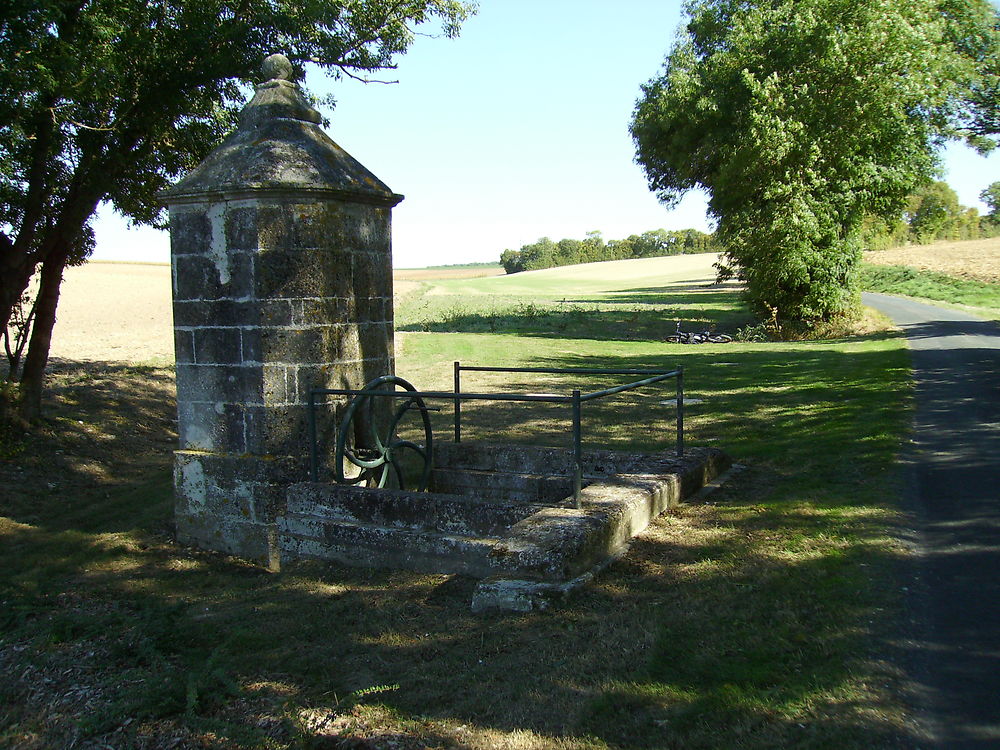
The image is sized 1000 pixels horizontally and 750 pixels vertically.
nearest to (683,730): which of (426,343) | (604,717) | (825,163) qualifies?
(604,717)

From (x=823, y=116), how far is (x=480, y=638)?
22684 millimetres

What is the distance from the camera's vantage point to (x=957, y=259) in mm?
61000

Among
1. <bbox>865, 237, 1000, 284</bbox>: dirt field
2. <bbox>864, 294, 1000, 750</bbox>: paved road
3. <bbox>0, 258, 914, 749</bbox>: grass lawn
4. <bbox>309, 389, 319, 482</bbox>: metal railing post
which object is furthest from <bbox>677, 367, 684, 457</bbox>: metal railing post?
<bbox>865, 237, 1000, 284</bbox>: dirt field

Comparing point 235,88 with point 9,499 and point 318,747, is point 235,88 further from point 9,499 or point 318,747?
point 318,747

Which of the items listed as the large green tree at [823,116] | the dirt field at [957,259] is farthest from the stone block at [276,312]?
the dirt field at [957,259]

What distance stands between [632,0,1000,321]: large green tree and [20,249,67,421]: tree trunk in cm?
1824

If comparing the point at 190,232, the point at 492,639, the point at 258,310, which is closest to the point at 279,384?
the point at 258,310

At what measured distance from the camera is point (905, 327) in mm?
24406

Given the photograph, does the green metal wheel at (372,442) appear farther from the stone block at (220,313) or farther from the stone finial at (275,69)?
the stone finial at (275,69)

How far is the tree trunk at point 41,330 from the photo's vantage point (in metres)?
10.6

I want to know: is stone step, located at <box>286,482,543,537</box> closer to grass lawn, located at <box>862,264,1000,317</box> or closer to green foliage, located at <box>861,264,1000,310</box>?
grass lawn, located at <box>862,264,1000,317</box>

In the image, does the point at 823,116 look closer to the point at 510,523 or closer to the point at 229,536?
the point at 510,523

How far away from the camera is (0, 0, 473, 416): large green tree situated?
877cm

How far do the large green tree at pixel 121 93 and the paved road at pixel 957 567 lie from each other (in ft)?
28.0
